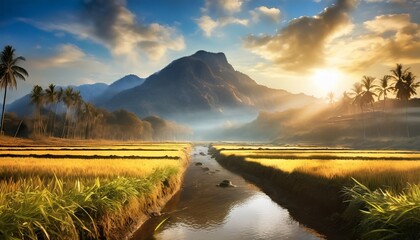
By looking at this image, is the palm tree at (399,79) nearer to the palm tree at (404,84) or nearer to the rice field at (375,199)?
the palm tree at (404,84)

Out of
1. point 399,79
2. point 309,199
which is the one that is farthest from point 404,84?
point 309,199

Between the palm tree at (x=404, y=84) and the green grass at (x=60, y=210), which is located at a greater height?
the palm tree at (x=404, y=84)

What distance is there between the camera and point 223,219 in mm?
18344

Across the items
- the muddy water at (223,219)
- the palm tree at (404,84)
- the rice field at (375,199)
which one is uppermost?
the palm tree at (404,84)

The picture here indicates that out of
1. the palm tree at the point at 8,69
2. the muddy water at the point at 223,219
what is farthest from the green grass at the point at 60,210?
the palm tree at the point at 8,69

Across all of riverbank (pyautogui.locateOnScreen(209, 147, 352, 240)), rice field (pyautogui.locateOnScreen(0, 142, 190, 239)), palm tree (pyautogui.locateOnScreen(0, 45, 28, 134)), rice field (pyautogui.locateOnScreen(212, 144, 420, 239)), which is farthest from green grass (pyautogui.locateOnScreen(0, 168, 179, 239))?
palm tree (pyautogui.locateOnScreen(0, 45, 28, 134))

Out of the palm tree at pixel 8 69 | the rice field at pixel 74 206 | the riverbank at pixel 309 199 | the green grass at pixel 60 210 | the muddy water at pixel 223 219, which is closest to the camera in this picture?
the green grass at pixel 60 210

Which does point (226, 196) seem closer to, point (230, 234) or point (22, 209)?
point (230, 234)

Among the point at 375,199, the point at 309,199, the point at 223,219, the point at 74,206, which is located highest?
the point at 74,206

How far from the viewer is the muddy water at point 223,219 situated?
607 inches

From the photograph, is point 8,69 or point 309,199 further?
point 8,69

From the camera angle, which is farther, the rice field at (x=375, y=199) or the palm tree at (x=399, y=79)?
the palm tree at (x=399, y=79)

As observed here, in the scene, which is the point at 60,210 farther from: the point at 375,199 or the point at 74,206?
the point at 375,199

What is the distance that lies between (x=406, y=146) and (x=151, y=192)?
9373cm
